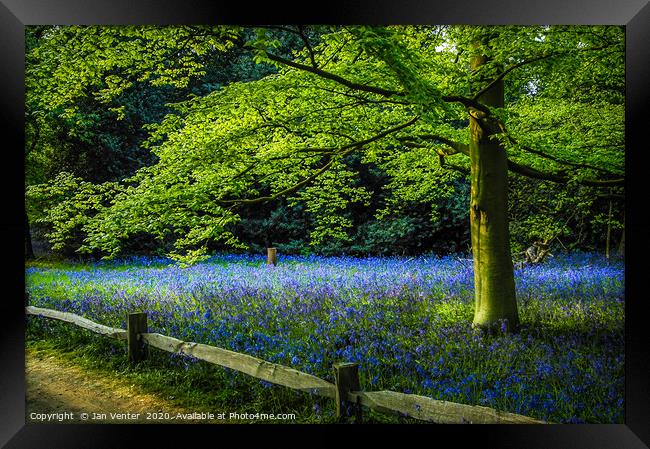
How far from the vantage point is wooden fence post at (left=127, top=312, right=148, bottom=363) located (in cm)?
487

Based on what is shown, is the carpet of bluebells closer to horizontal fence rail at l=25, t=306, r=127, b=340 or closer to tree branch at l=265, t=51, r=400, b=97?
horizontal fence rail at l=25, t=306, r=127, b=340

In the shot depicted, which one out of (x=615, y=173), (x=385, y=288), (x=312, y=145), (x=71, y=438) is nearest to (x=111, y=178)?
(x=312, y=145)

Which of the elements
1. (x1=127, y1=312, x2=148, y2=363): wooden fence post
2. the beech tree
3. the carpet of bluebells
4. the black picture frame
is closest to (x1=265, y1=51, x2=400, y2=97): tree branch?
A: the beech tree

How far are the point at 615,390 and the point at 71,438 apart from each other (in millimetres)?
5327

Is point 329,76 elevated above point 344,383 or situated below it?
above

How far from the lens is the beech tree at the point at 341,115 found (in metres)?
4.03

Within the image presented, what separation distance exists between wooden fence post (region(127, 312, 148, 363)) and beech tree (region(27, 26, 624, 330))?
0.96 metres

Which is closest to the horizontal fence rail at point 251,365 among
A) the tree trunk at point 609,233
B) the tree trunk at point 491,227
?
the tree trunk at point 491,227

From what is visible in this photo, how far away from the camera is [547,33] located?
12.8 ft

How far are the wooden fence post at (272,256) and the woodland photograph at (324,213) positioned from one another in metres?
0.30

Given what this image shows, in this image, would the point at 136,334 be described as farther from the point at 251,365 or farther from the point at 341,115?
the point at 341,115

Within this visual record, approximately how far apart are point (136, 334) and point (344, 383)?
269 cm
